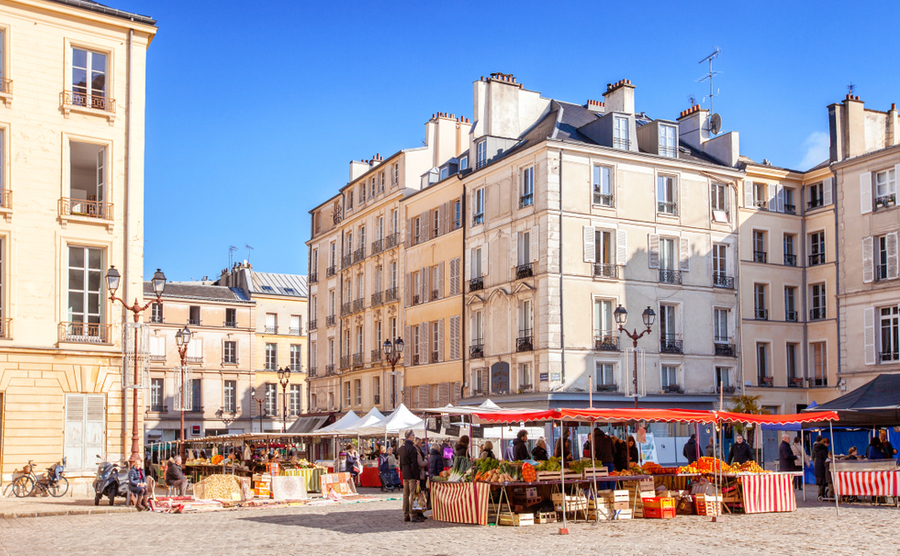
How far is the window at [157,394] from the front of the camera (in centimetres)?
5822

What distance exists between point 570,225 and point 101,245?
1645cm

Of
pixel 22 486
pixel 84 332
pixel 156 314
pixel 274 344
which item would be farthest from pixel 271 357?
pixel 22 486

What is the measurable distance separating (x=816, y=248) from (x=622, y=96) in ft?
31.9

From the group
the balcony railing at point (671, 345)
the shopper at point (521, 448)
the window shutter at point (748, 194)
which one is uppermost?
the window shutter at point (748, 194)

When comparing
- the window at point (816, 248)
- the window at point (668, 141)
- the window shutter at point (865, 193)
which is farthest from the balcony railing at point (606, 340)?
the window at point (816, 248)

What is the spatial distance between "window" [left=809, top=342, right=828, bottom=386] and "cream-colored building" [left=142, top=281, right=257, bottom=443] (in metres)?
35.1

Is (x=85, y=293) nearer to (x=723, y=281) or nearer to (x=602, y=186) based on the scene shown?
(x=602, y=186)

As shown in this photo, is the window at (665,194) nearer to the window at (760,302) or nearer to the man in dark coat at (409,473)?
the window at (760,302)

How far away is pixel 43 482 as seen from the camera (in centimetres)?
2219

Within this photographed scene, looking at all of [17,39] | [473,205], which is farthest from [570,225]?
[17,39]

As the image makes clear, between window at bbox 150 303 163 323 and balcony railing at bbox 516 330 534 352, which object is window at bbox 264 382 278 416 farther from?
balcony railing at bbox 516 330 534 352

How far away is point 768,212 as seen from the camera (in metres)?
39.1

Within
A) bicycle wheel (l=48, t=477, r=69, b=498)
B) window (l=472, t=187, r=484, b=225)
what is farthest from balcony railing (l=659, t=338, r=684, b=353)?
bicycle wheel (l=48, t=477, r=69, b=498)

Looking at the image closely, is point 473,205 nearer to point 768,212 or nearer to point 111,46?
point 768,212
